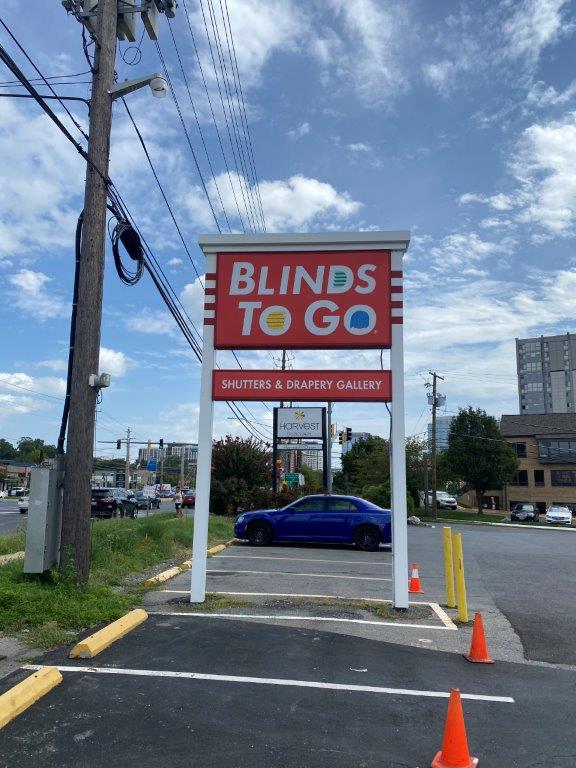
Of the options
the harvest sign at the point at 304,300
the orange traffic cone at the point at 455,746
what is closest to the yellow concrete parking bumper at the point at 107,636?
the orange traffic cone at the point at 455,746

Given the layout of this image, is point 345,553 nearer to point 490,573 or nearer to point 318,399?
point 490,573

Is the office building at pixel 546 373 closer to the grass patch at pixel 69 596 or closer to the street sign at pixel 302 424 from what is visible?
the street sign at pixel 302 424

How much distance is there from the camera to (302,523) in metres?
16.2

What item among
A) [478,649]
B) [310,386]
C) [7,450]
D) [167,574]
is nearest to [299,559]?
[167,574]

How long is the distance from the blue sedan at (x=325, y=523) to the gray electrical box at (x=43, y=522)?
8.68 meters

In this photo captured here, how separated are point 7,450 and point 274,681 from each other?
498 ft

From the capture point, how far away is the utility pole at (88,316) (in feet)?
26.8

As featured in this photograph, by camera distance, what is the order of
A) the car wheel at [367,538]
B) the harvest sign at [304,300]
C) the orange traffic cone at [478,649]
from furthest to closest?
the car wheel at [367,538]
the harvest sign at [304,300]
the orange traffic cone at [478,649]

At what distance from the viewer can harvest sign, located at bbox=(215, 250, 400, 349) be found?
8.95 meters

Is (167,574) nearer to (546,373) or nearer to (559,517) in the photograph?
(559,517)

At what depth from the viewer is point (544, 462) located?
210 ft

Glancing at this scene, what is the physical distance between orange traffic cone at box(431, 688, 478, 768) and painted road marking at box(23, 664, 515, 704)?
135 cm

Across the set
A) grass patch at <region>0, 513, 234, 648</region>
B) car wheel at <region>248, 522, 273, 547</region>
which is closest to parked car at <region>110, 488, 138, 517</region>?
car wheel at <region>248, 522, 273, 547</region>

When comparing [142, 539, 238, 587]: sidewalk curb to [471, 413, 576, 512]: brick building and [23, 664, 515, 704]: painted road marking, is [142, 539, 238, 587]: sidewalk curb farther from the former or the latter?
[471, 413, 576, 512]: brick building
